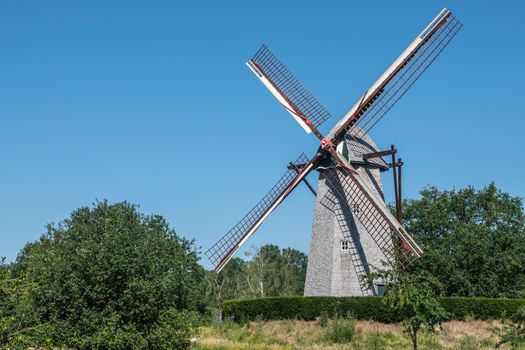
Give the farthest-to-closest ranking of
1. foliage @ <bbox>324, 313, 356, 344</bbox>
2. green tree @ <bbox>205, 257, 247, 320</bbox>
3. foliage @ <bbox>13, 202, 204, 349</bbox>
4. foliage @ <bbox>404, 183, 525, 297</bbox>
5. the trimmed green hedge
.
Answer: green tree @ <bbox>205, 257, 247, 320</bbox> < foliage @ <bbox>404, 183, 525, 297</bbox> < the trimmed green hedge < foliage @ <bbox>324, 313, 356, 344</bbox> < foliage @ <bbox>13, 202, 204, 349</bbox>

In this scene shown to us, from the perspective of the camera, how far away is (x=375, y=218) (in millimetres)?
39312

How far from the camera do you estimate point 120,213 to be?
106 feet

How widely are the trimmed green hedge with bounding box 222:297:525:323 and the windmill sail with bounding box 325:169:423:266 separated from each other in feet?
10.2

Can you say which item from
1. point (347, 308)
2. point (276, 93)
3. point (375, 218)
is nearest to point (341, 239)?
point (375, 218)

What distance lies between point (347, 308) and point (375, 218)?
5279 millimetres

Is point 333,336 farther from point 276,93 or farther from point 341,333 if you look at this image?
point 276,93

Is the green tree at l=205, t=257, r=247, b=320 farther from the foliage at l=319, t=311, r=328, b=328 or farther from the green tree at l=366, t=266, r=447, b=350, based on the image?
the green tree at l=366, t=266, r=447, b=350

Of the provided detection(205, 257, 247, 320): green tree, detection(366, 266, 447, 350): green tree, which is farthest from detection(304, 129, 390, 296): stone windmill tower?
detection(205, 257, 247, 320): green tree

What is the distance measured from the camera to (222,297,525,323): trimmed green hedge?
1542 inches

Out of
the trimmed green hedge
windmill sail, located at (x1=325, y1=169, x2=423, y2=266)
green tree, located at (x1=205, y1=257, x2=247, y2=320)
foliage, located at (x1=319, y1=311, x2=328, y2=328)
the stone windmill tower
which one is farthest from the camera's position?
green tree, located at (x1=205, y1=257, x2=247, y2=320)

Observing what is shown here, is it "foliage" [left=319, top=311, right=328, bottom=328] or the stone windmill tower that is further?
the stone windmill tower

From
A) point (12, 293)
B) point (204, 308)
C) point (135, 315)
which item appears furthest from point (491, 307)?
point (12, 293)

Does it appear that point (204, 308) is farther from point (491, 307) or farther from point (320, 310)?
point (491, 307)

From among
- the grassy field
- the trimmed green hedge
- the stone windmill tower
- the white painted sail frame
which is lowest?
the grassy field
